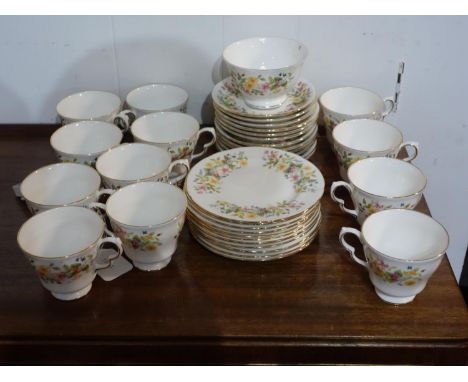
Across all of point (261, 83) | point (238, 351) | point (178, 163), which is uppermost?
point (261, 83)

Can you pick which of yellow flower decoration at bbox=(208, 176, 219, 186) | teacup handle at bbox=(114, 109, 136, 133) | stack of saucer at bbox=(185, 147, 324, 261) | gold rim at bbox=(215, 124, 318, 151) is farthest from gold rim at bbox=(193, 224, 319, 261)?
teacup handle at bbox=(114, 109, 136, 133)

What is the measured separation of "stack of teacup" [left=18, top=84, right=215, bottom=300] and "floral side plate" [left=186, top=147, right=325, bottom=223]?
0.16ft

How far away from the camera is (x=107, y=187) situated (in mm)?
998

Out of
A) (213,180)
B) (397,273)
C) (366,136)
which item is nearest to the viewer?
(397,273)

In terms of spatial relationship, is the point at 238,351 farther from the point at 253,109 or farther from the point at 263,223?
the point at 253,109

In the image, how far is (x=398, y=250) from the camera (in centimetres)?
92

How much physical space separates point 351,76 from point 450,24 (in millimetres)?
202

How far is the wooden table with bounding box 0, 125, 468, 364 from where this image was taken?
814mm

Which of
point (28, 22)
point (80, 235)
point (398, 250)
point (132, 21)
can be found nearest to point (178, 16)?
point (132, 21)

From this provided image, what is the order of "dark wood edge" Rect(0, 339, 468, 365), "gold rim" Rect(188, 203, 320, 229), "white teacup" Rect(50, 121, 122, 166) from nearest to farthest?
"dark wood edge" Rect(0, 339, 468, 365), "gold rim" Rect(188, 203, 320, 229), "white teacup" Rect(50, 121, 122, 166)

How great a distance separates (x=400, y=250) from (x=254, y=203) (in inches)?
9.1

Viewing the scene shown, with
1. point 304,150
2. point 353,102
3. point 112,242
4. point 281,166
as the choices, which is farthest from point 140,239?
point 353,102

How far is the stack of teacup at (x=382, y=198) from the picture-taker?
83 cm

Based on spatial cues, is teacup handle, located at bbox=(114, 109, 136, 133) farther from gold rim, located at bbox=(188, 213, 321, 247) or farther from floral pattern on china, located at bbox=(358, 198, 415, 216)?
floral pattern on china, located at bbox=(358, 198, 415, 216)
